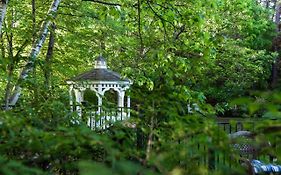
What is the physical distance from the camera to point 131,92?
179cm

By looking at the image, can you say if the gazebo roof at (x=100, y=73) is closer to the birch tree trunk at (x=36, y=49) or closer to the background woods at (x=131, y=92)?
the background woods at (x=131, y=92)

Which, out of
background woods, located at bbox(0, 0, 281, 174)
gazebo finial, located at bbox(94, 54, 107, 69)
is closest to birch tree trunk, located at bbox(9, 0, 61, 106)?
background woods, located at bbox(0, 0, 281, 174)

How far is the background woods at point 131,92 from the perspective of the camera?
128 cm

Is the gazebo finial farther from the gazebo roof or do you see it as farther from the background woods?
the background woods

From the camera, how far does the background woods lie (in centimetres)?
128

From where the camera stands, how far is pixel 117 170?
0.94m

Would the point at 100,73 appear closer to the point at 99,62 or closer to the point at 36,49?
the point at 99,62

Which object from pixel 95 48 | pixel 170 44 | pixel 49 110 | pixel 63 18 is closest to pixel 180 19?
pixel 170 44

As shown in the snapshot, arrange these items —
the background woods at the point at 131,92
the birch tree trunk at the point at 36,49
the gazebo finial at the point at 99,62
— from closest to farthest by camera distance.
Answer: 1. the background woods at the point at 131,92
2. the birch tree trunk at the point at 36,49
3. the gazebo finial at the point at 99,62

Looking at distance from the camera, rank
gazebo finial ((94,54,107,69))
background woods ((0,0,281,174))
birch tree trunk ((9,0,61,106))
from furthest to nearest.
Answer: gazebo finial ((94,54,107,69)), birch tree trunk ((9,0,61,106)), background woods ((0,0,281,174))

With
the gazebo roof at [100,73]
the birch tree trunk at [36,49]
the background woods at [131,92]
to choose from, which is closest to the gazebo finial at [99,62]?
the gazebo roof at [100,73]

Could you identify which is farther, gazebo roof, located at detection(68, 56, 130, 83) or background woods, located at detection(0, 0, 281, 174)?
gazebo roof, located at detection(68, 56, 130, 83)

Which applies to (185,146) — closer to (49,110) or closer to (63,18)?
(49,110)

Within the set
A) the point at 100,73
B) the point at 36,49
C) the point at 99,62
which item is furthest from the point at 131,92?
the point at 100,73
